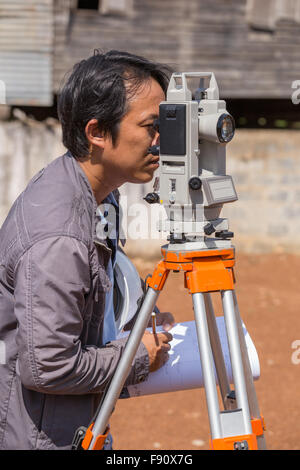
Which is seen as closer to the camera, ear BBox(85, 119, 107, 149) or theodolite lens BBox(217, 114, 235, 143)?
theodolite lens BBox(217, 114, 235, 143)

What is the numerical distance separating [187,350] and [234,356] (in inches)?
16.1

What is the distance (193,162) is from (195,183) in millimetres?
64

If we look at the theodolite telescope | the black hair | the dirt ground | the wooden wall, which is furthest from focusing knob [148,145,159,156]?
the wooden wall

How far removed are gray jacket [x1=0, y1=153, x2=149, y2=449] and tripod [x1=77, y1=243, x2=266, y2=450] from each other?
0.25ft

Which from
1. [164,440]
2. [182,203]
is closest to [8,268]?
[182,203]

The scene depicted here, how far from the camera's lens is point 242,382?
6.48ft

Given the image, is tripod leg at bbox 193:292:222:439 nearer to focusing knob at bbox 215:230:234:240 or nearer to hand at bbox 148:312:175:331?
focusing knob at bbox 215:230:234:240

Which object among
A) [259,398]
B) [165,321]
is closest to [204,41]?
[259,398]

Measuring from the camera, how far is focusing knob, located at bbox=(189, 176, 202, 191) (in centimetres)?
194

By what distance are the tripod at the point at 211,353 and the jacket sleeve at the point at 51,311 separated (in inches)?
7.2

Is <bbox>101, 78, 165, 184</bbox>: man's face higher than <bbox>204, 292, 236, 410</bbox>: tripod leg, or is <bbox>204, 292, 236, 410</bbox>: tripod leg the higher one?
<bbox>101, 78, 165, 184</bbox>: man's face

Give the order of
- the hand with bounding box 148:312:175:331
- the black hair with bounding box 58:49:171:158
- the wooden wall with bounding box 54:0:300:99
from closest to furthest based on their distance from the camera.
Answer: the black hair with bounding box 58:49:171:158 → the hand with bounding box 148:312:175:331 → the wooden wall with bounding box 54:0:300:99

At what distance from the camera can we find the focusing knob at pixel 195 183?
76.4 inches

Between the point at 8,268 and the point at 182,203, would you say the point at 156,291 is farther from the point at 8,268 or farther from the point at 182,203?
the point at 8,268
